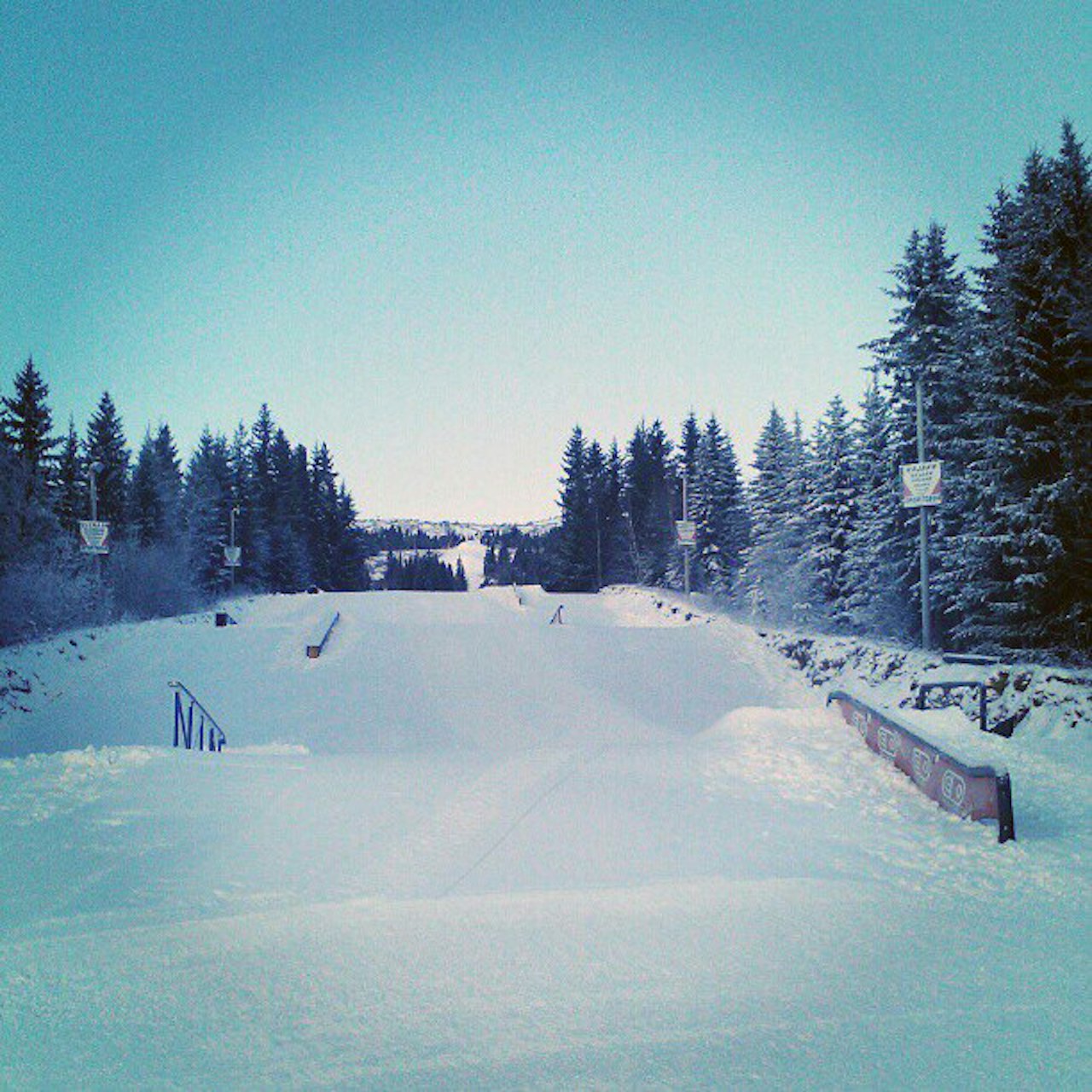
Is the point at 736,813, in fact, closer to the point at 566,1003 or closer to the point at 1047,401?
the point at 566,1003

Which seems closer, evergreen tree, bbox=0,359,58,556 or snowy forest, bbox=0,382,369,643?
snowy forest, bbox=0,382,369,643

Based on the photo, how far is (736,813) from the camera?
6.91 m

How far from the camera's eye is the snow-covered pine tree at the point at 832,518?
27422 millimetres

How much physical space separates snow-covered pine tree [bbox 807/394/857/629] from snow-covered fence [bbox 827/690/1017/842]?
18.7 metres

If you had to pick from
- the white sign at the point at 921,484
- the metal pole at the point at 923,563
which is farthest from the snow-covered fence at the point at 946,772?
the white sign at the point at 921,484

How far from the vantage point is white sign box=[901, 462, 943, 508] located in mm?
14633

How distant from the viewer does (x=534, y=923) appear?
430cm

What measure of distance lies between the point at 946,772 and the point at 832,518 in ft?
73.5

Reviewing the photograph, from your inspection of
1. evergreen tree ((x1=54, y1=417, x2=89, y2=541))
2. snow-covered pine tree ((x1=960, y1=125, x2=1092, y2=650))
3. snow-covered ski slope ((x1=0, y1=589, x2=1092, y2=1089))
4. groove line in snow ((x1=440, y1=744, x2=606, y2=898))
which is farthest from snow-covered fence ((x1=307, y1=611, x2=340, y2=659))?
evergreen tree ((x1=54, y1=417, x2=89, y2=541))

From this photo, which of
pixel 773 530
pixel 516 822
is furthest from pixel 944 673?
pixel 773 530

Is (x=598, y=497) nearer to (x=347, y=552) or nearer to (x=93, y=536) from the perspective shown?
(x=347, y=552)

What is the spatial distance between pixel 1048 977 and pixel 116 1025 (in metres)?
4.63

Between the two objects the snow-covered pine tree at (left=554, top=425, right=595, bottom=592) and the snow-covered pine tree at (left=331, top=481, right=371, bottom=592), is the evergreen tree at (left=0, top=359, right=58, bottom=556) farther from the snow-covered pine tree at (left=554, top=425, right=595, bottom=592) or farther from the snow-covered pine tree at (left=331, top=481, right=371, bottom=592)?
the snow-covered pine tree at (left=554, top=425, right=595, bottom=592)

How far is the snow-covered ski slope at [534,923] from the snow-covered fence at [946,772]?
9.2 inches
